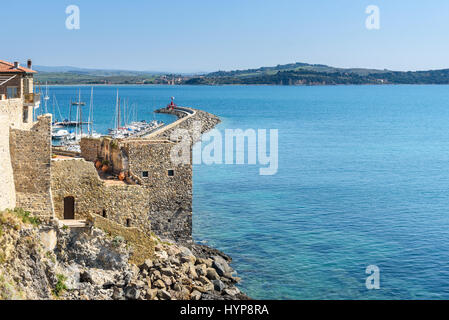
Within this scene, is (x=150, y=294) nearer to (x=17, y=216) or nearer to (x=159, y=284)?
(x=159, y=284)

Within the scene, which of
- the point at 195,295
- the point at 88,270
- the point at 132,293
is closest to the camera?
the point at 132,293

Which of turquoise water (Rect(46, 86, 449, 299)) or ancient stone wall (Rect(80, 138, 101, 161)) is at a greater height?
ancient stone wall (Rect(80, 138, 101, 161))

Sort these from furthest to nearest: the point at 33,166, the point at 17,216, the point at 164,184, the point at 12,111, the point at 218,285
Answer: the point at 164,184 → the point at 218,285 → the point at 12,111 → the point at 33,166 → the point at 17,216

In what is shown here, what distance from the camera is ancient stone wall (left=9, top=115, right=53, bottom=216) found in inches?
1021

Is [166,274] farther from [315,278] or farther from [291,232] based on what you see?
[291,232]

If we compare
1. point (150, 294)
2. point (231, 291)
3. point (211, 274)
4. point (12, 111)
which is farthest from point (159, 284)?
point (12, 111)

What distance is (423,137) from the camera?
10606 centimetres

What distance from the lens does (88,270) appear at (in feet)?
87.1

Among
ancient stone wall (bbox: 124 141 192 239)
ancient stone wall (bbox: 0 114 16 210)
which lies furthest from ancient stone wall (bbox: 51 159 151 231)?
ancient stone wall (bbox: 124 141 192 239)

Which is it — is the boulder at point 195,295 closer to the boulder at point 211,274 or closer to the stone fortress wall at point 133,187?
the boulder at point 211,274

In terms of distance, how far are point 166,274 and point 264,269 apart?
8.10m

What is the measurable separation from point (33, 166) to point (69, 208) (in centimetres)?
299

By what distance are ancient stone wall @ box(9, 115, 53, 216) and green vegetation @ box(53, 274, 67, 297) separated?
2780mm

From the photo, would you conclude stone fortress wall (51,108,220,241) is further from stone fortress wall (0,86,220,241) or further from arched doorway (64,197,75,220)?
arched doorway (64,197,75,220)
